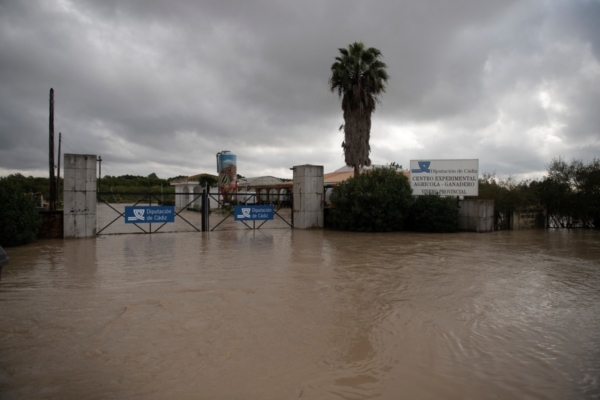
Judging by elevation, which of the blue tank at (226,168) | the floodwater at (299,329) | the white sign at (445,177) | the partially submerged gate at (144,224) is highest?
the blue tank at (226,168)

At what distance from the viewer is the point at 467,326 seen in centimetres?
527

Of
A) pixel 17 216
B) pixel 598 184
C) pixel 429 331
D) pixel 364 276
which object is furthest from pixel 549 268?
pixel 598 184

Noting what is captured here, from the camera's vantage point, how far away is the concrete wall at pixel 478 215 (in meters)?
18.7

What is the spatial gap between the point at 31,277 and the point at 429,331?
7.52 metres

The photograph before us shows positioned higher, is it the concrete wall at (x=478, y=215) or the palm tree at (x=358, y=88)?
the palm tree at (x=358, y=88)

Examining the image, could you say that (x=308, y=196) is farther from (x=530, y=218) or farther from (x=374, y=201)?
(x=530, y=218)

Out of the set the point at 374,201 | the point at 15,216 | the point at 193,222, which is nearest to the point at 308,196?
the point at 374,201

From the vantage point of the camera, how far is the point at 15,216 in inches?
504

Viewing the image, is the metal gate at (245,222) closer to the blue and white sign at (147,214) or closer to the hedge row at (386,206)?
the blue and white sign at (147,214)

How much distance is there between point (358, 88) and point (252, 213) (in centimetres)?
1160

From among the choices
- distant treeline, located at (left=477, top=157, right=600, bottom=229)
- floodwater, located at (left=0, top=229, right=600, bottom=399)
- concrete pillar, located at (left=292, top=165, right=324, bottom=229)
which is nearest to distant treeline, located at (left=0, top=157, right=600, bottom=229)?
distant treeline, located at (left=477, top=157, right=600, bottom=229)

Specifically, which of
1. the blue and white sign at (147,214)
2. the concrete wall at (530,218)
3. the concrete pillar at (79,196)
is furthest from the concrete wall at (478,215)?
the concrete pillar at (79,196)

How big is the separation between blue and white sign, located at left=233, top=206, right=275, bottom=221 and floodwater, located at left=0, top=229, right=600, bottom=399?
8.85 meters

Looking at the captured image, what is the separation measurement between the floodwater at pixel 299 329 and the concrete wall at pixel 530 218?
37.6ft
